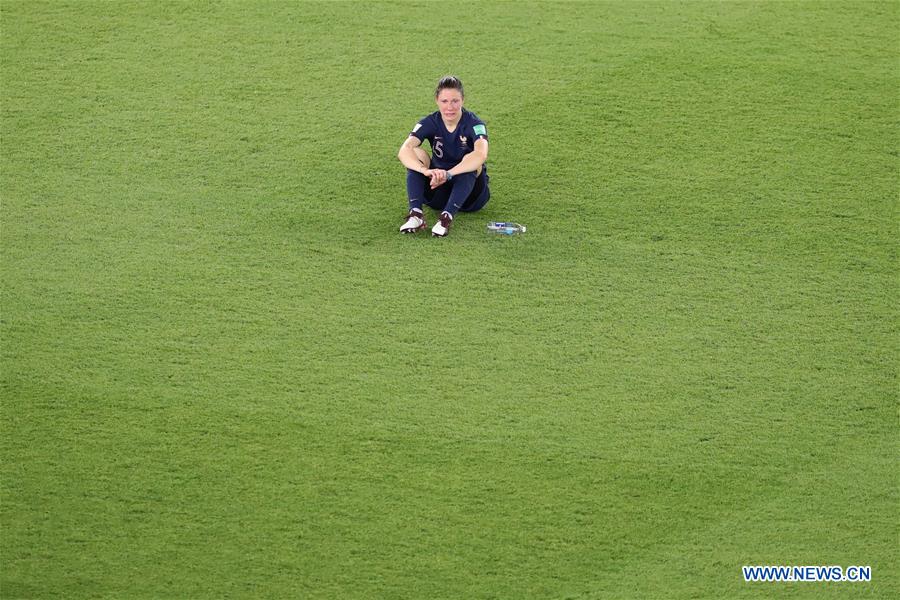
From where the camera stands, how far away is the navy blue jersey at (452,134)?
6062 mm

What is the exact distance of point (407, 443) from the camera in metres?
4.77

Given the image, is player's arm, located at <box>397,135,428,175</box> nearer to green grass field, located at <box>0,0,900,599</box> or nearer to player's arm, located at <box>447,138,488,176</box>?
player's arm, located at <box>447,138,488,176</box>

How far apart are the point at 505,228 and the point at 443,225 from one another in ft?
1.06

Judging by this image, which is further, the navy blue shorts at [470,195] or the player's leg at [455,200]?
the navy blue shorts at [470,195]

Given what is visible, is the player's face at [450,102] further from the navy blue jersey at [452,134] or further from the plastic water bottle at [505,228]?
the plastic water bottle at [505,228]

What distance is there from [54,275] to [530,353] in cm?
235

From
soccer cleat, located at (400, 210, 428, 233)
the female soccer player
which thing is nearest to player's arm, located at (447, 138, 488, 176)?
the female soccer player

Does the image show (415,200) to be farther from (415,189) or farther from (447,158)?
(447,158)

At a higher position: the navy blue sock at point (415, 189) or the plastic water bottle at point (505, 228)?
the navy blue sock at point (415, 189)

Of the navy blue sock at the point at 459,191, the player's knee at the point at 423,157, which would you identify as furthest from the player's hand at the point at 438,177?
the player's knee at the point at 423,157

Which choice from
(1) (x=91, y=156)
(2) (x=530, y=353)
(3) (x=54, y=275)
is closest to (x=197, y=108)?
(1) (x=91, y=156)

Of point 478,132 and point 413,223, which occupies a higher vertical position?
point 478,132

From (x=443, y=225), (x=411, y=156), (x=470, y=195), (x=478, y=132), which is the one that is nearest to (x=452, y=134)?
(x=478, y=132)

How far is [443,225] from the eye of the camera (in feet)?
19.9
